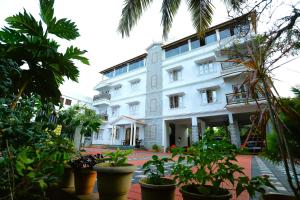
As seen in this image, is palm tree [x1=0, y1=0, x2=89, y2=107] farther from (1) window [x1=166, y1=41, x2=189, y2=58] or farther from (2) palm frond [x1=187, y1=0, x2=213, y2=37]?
(1) window [x1=166, y1=41, x2=189, y2=58]

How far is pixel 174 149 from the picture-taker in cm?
154

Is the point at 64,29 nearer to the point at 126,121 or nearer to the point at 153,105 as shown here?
the point at 153,105

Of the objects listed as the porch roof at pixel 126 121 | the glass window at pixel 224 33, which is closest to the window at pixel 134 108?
the porch roof at pixel 126 121

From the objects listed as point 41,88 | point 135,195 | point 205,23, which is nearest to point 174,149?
point 135,195

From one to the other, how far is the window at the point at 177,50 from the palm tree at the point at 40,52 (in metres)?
14.0

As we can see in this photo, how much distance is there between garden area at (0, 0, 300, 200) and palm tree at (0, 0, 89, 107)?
0.03ft

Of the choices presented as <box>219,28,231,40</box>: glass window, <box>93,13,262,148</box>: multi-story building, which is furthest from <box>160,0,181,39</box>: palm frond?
<box>219,28,231,40</box>: glass window

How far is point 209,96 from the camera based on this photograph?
13250 millimetres

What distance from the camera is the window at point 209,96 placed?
12928 mm

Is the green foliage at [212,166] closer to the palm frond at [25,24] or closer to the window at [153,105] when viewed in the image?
the palm frond at [25,24]

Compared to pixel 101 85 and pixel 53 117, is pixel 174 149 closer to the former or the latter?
pixel 53 117

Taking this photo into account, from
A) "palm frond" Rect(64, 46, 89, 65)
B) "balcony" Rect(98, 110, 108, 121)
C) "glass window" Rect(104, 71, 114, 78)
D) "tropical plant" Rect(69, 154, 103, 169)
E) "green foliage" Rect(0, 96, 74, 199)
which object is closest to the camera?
"green foliage" Rect(0, 96, 74, 199)

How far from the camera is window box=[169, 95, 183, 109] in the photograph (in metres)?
14.6

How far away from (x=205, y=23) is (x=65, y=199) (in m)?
4.74
